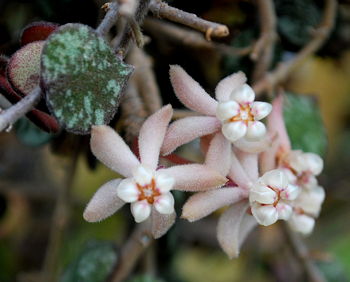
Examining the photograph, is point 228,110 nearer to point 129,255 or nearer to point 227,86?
point 227,86

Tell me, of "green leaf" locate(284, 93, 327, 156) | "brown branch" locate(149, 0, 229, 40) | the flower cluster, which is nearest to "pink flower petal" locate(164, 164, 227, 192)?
the flower cluster

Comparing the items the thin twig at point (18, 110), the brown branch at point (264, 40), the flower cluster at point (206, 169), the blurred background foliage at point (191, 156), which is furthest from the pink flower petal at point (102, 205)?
the brown branch at point (264, 40)

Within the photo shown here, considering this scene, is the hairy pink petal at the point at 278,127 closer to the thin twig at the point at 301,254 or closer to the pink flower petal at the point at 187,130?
the pink flower petal at the point at 187,130

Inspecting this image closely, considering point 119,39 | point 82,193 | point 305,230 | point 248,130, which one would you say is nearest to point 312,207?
point 305,230

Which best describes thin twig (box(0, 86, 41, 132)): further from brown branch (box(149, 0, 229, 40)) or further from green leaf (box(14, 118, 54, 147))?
green leaf (box(14, 118, 54, 147))

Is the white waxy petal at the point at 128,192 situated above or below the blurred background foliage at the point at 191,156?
above

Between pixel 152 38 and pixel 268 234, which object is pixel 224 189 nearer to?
pixel 152 38

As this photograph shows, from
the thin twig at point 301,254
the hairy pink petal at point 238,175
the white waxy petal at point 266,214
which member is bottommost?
the thin twig at point 301,254
